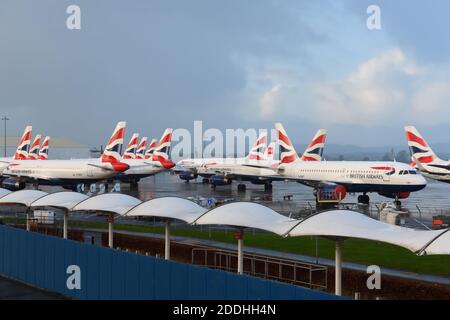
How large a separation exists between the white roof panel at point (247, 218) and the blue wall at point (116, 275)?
4629 millimetres

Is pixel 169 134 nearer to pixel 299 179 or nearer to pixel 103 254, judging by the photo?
pixel 299 179

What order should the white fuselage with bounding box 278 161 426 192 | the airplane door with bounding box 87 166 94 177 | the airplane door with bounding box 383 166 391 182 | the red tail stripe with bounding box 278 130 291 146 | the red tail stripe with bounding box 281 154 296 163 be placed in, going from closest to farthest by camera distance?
the white fuselage with bounding box 278 161 426 192 → the airplane door with bounding box 383 166 391 182 → the airplane door with bounding box 87 166 94 177 → the red tail stripe with bounding box 281 154 296 163 → the red tail stripe with bounding box 278 130 291 146

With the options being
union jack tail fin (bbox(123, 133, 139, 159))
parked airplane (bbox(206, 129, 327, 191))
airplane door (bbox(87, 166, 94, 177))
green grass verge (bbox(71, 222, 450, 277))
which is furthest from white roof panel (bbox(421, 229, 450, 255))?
union jack tail fin (bbox(123, 133, 139, 159))

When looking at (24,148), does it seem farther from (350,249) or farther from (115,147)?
(350,249)

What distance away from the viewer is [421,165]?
217ft

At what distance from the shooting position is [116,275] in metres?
21.5

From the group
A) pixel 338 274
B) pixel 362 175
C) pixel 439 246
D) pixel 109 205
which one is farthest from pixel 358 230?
pixel 362 175

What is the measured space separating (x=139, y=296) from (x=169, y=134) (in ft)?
235

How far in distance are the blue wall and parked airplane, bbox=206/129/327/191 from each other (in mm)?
47952

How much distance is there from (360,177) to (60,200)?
35555 mm

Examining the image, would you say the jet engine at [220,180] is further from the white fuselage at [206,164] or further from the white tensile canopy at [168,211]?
the white tensile canopy at [168,211]

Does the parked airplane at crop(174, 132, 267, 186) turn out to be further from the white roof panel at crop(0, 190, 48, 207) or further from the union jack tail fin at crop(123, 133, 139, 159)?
the white roof panel at crop(0, 190, 48, 207)

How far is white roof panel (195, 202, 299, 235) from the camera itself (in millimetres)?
23375
